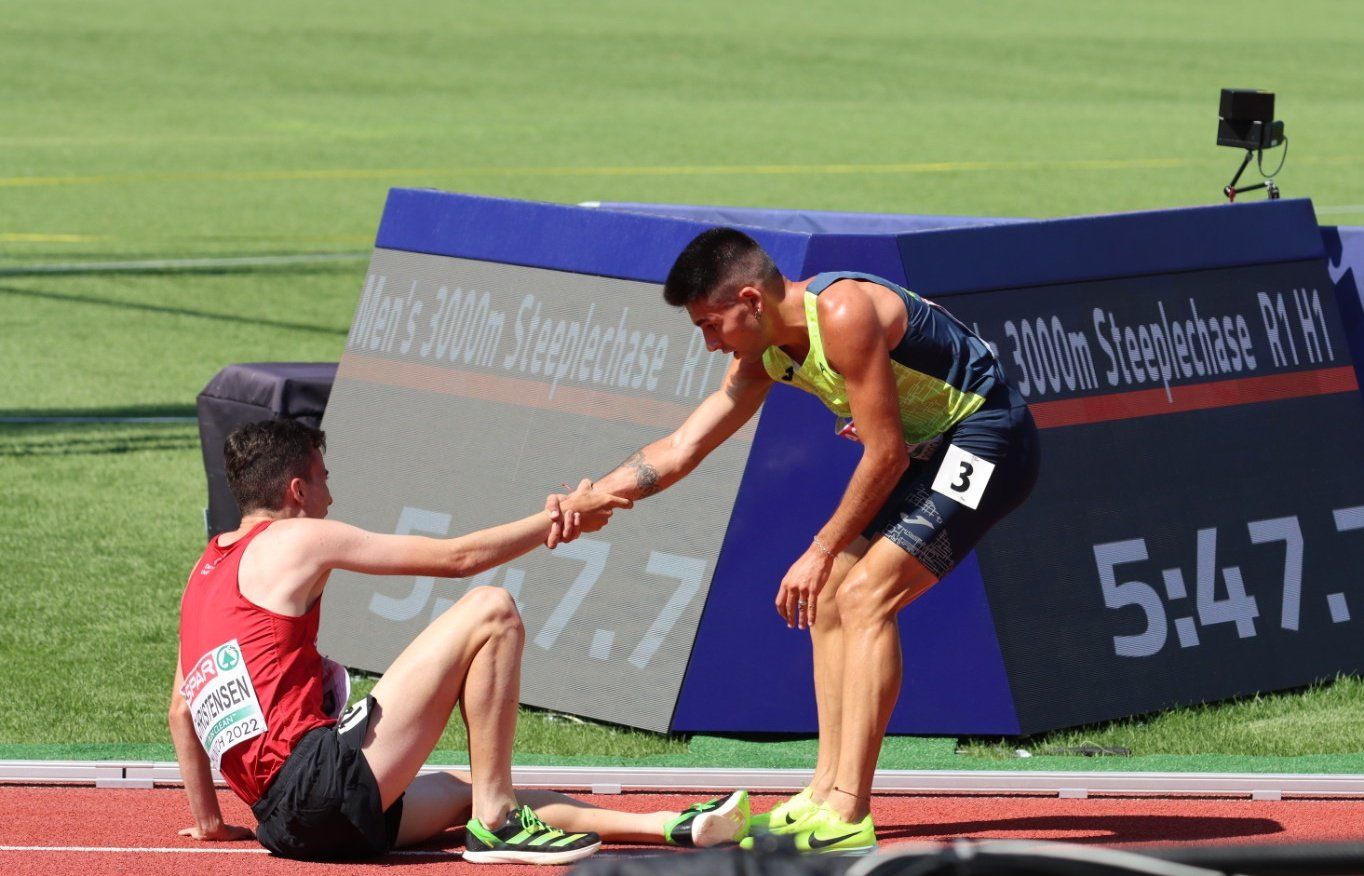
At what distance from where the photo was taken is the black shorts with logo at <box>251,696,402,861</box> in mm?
5469

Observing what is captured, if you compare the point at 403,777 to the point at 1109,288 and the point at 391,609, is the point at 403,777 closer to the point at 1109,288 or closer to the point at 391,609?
the point at 391,609

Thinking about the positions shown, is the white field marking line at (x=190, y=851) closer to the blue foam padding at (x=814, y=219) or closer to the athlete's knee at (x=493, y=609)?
the athlete's knee at (x=493, y=609)

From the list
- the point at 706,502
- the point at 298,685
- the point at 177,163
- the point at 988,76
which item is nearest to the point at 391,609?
the point at 706,502

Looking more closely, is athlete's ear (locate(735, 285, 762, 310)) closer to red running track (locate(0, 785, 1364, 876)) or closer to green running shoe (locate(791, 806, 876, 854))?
green running shoe (locate(791, 806, 876, 854))

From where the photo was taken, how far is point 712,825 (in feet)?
18.8

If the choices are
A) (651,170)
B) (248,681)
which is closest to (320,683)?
(248,681)

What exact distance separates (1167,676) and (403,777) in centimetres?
342

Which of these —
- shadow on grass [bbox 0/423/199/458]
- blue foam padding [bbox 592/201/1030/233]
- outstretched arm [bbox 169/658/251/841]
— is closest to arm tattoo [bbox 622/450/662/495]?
outstretched arm [bbox 169/658/251/841]

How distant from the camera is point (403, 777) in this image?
555cm

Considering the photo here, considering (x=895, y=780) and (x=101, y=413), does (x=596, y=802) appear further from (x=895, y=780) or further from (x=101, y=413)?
(x=101, y=413)

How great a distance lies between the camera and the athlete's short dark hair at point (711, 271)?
564 centimetres

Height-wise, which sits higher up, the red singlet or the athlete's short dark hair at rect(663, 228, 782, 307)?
the athlete's short dark hair at rect(663, 228, 782, 307)

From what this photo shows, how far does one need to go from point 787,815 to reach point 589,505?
1057 mm

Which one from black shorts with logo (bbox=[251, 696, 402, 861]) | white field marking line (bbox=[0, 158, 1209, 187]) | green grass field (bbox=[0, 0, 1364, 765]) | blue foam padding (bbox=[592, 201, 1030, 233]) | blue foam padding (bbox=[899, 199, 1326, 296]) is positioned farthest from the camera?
white field marking line (bbox=[0, 158, 1209, 187])
